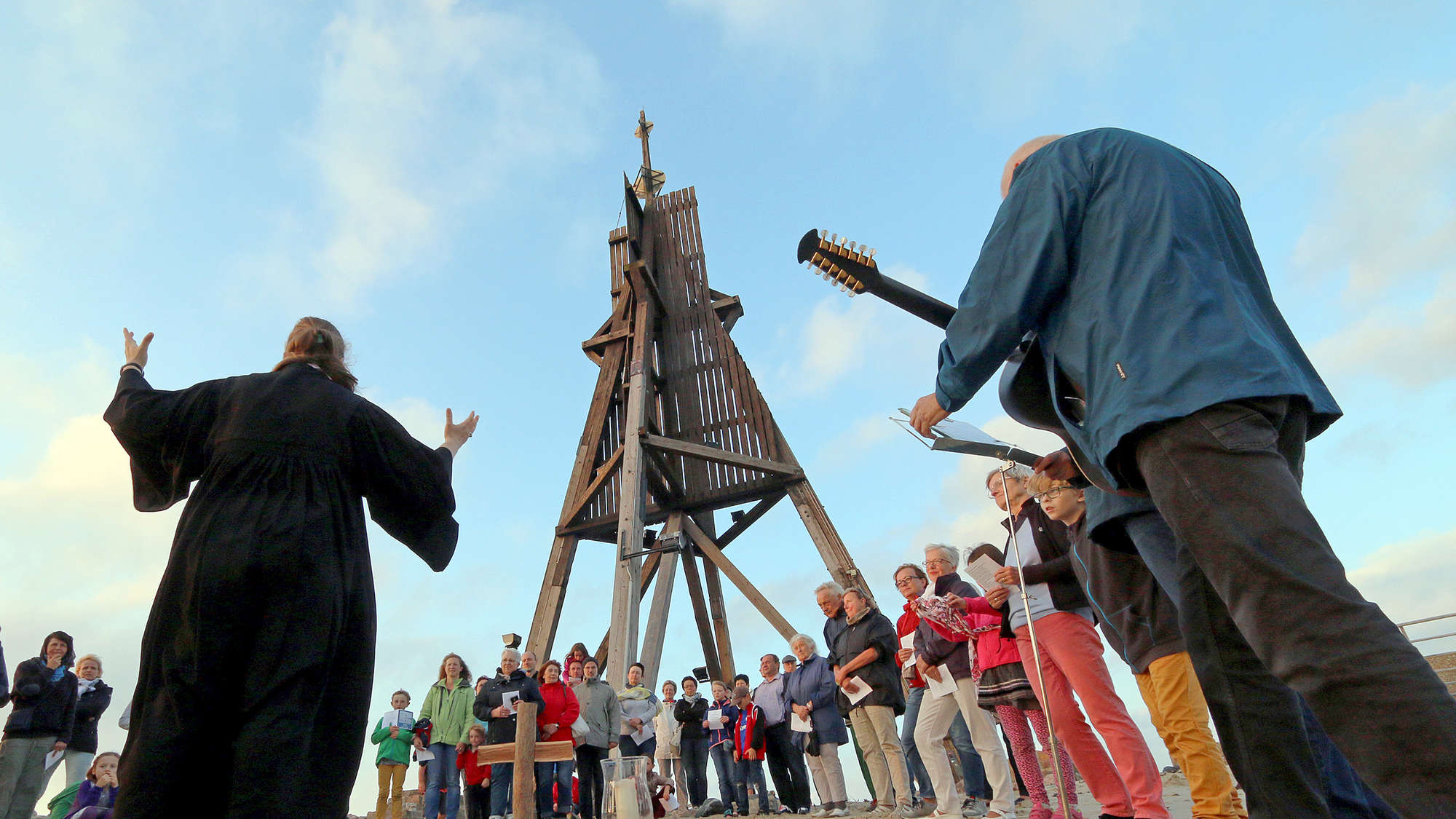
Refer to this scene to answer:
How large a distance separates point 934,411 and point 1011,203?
487mm

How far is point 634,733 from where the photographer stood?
27.3 feet

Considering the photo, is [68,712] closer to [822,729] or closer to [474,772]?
[474,772]

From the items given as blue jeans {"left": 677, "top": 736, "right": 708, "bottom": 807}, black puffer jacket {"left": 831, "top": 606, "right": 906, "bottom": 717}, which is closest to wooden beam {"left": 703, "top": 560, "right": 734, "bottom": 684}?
blue jeans {"left": 677, "top": 736, "right": 708, "bottom": 807}

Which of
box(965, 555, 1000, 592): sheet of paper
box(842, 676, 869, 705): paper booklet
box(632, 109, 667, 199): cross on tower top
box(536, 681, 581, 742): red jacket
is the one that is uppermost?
box(632, 109, 667, 199): cross on tower top

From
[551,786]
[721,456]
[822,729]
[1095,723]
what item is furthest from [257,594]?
[721,456]

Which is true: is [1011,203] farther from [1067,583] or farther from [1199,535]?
[1067,583]

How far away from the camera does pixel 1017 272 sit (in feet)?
6.13

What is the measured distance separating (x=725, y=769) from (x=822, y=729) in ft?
6.01

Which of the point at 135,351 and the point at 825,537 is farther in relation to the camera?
the point at 825,537

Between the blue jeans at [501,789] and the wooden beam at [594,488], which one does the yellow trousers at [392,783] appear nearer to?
the blue jeans at [501,789]

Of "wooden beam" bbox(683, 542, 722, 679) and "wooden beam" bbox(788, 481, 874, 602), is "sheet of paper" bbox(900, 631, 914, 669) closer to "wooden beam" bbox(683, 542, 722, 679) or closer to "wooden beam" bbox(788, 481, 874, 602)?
"wooden beam" bbox(788, 481, 874, 602)

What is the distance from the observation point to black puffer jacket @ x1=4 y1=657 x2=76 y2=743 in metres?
6.04

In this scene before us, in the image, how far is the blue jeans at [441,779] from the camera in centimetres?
716

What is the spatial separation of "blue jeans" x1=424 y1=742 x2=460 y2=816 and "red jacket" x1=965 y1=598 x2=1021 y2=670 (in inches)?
184
